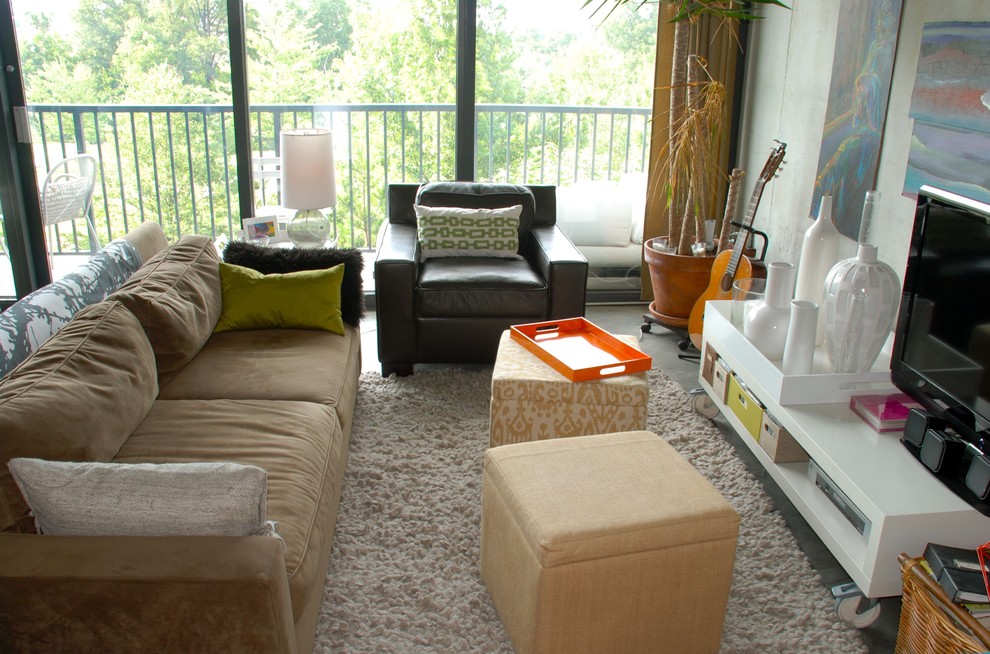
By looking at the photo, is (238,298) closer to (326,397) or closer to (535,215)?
(326,397)

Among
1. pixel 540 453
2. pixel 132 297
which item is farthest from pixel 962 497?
pixel 132 297

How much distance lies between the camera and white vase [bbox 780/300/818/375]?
259 centimetres

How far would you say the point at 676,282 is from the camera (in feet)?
13.5

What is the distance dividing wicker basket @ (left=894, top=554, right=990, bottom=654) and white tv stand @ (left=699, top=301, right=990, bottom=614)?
3.5 inches

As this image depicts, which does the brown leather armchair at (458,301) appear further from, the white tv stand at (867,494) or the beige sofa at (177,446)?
the white tv stand at (867,494)

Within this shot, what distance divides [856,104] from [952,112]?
671mm

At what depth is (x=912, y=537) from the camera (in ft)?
6.72

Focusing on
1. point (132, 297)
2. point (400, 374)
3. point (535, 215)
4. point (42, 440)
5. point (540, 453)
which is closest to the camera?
point (42, 440)

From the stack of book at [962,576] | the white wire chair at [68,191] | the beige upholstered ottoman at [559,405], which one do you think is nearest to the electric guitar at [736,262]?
the beige upholstered ottoman at [559,405]

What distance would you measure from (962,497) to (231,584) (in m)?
1.75

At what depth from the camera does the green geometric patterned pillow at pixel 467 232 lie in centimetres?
396

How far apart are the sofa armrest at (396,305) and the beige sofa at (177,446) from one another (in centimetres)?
28

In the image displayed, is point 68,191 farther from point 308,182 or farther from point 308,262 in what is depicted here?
point 308,262

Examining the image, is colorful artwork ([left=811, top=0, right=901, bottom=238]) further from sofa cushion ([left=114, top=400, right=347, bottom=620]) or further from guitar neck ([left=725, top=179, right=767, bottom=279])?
sofa cushion ([left=114, top=400, right=347, bottom=620])
